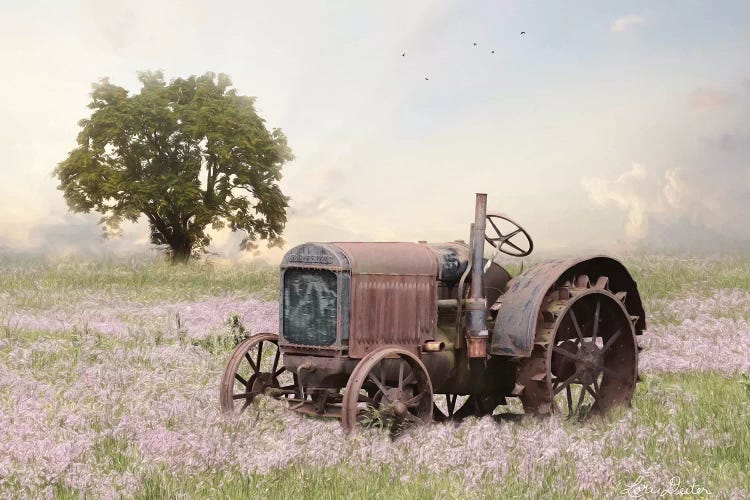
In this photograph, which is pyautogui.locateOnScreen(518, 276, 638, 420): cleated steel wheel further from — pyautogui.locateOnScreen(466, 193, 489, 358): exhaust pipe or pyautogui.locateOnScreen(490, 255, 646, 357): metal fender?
pyautogui.locateOnScreen(466, 193, 489, 358): exhaust pipe

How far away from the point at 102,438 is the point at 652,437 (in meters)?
4.33

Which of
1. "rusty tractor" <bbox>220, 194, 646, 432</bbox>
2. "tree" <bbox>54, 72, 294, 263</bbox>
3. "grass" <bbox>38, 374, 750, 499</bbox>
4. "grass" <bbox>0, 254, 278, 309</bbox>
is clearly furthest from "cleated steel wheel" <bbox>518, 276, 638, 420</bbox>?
"tree" <bbox>54, 72, 294, 263</bbox>

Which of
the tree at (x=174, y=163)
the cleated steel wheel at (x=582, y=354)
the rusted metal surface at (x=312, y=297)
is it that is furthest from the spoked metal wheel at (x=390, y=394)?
the tree at (x=174, y=163)

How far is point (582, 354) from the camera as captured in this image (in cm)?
867

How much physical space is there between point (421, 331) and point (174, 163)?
95.1 ft

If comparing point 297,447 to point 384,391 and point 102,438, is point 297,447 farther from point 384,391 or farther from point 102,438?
point 102,438

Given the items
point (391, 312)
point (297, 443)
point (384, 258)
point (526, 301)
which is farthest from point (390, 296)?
point (297, 443)

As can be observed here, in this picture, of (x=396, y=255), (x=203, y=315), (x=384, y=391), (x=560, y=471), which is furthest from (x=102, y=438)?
(x=203, y=315)

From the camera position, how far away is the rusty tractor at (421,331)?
7574mm

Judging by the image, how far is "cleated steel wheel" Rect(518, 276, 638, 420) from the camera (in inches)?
316

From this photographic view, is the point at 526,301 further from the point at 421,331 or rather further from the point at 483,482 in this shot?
the point at 483,482

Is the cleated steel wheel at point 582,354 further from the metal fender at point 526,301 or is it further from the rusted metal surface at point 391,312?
the rusted metal surface at point 391,312

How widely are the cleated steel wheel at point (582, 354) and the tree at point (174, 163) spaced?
26.6 m

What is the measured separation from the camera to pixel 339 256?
757cm
